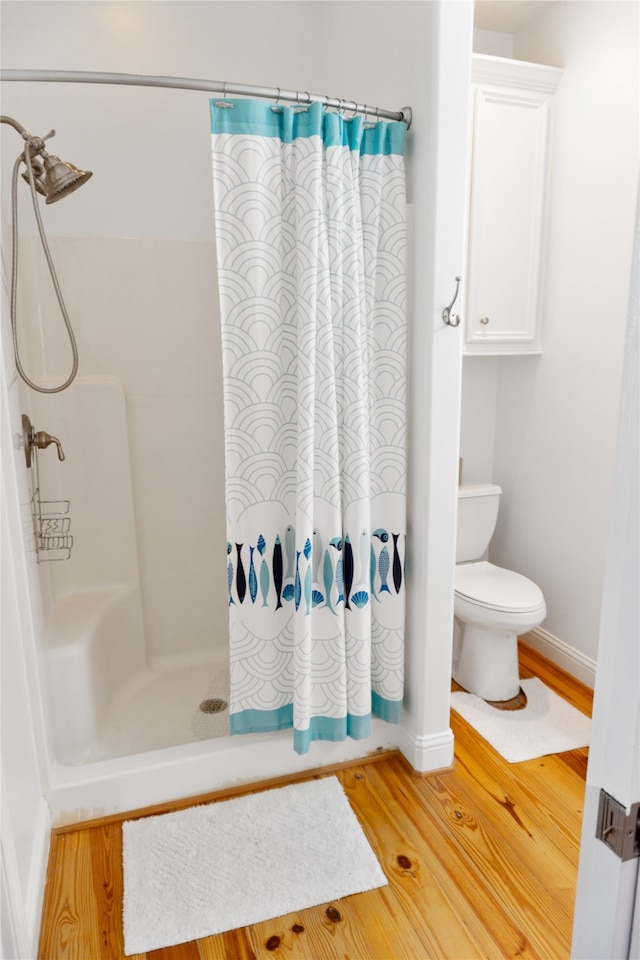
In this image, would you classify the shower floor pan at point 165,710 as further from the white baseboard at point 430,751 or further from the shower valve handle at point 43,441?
the shower valve handle at point 43,441

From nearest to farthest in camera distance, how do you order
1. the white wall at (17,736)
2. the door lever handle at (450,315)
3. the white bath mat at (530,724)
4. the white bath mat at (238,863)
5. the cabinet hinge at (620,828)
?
1. the cabinet hinge at (620,828)
2. the white wall at (17,736)
3. the white bath mat at (238,863)
4. the door lever handle at (450,315)
5. the white bath mat at (530,724)

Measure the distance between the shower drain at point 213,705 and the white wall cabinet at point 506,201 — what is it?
169 centimetres

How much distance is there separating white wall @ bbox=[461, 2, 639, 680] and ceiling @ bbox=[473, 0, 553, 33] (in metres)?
0.04

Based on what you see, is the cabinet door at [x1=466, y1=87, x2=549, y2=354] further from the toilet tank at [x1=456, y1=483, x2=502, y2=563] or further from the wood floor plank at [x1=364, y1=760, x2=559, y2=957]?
the wood floor plank at [x1=364, y1=760, x2=559, y2=957]

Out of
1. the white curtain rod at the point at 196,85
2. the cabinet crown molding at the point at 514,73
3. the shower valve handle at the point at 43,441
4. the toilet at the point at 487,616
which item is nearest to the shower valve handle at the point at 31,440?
the shower valve handle at the point at 43,441

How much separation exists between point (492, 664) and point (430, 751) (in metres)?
0.56

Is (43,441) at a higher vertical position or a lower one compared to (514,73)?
lower

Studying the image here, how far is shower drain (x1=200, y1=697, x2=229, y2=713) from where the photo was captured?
235cm

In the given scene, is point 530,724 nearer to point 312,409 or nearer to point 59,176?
point 312,409

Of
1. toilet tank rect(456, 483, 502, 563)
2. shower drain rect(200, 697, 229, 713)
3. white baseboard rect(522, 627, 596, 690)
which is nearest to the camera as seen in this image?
shower drain rect(200, 697, 229, 713)

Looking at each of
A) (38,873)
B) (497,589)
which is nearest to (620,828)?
(38,873)

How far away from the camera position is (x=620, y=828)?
619 millimetres

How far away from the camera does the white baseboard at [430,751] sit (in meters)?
2.05

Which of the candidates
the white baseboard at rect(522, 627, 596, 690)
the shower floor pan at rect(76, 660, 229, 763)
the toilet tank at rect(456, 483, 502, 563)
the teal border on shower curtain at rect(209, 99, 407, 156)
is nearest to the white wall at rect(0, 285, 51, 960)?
the shower floor pan at rect(76, 660, 229, 763)
